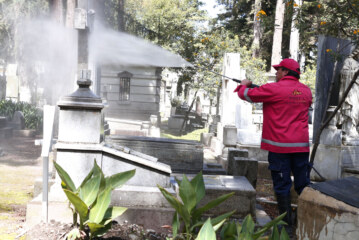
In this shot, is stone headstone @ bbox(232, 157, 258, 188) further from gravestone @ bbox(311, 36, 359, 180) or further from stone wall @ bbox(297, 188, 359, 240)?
stone wall @ bbox(297, 188, 359, 240)

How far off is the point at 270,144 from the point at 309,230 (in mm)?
2928

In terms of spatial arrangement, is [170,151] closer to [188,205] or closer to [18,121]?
[188,205]

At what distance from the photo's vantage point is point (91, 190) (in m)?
3.54

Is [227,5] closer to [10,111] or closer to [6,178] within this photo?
[10,111]

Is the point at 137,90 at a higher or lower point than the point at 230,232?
higher

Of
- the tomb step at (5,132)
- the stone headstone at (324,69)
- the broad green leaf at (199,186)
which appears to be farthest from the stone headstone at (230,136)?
the tomb step at (5,132)

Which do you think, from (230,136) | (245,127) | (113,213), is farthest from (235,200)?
(245,127)

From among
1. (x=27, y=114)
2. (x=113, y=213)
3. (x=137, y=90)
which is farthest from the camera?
(x=137, y=90)

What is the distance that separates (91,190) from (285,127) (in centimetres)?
257

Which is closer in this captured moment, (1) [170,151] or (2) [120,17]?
(1) [170,151]

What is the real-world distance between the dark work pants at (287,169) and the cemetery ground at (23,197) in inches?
43.9

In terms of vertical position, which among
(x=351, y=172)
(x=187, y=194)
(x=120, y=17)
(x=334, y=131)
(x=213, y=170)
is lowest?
(x=351, y=172)

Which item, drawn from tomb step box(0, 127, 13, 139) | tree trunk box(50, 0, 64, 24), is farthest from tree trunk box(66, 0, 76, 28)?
tomb step box(0, 127, 13, 139)

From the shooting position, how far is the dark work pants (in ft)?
16.4
